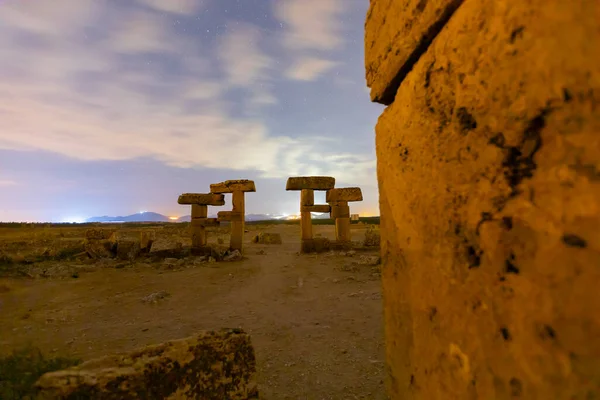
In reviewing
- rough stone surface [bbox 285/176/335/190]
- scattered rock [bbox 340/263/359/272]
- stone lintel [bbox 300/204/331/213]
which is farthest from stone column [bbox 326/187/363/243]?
scattered rock [bbox 340/263/359/272]

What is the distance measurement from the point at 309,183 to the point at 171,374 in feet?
37.0

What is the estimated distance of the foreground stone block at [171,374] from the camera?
6.08 feet

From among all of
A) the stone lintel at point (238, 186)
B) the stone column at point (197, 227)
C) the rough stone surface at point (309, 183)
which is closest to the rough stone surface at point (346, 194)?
the rough stone surface at point (309, 183)

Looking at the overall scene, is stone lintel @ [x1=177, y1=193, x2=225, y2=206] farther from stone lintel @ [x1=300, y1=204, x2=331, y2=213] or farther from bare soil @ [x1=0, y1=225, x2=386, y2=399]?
stone lintel @ [x1=300, y1=204, x2=331, y2=213]

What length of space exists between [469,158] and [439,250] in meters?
0.37

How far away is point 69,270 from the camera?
30.5 ft

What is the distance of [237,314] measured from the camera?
5.76 m

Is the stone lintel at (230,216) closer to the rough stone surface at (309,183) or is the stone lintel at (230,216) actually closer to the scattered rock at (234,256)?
the scattered rock at (234,256)

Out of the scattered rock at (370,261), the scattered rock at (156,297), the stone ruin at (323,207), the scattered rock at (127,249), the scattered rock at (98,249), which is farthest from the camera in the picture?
the stone ruin at (323,207)

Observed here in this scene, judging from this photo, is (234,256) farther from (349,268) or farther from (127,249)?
(349,268)

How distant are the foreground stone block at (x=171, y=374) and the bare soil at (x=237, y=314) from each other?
40.0 inches

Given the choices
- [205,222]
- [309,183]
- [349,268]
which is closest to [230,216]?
[205,222]

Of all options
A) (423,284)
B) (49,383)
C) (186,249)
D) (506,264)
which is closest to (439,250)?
(423,284)

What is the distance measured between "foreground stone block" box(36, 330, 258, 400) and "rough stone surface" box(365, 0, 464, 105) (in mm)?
1996
